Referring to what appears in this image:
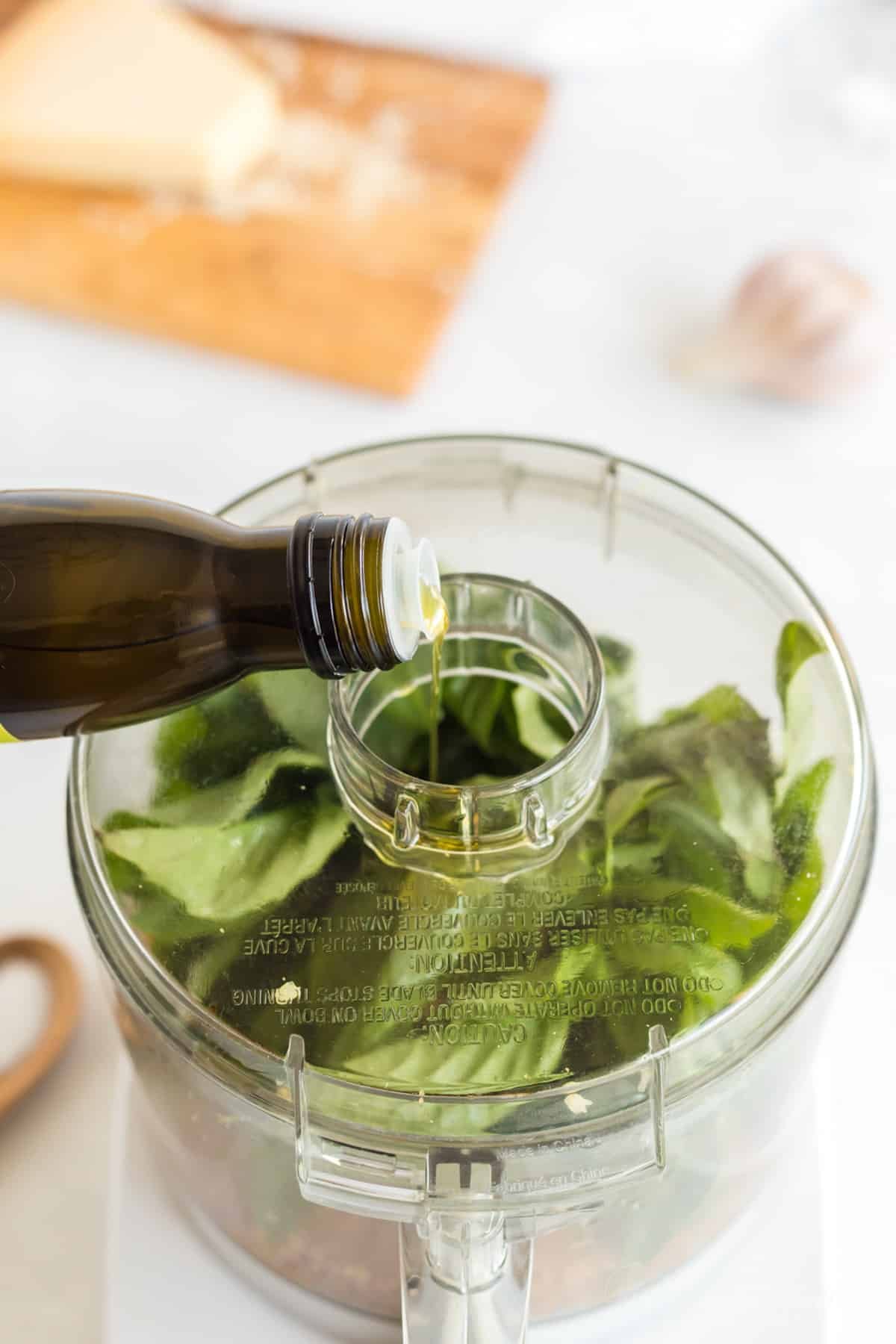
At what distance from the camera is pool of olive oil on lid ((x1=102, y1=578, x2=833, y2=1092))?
0.39 meters

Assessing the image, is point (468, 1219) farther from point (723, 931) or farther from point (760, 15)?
point (760, 15)

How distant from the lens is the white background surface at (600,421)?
1.76 ft

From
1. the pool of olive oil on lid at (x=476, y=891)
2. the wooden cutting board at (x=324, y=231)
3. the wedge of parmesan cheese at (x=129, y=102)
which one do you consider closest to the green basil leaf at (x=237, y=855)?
the pool of olive oil on lid at (x=476, y=891)

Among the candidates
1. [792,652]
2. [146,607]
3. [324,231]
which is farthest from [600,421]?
[146,607]

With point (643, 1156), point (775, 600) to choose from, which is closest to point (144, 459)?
point (775, 600)

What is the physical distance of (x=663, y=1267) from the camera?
0.47 meters

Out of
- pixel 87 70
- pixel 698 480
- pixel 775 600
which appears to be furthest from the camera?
pixel 87 70

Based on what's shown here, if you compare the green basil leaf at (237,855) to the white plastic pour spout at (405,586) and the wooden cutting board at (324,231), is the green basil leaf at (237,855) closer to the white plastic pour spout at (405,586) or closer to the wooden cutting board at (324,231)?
the white plastic pour spout at (405,586)

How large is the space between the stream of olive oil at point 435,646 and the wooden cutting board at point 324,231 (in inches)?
16.0

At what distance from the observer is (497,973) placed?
1.31 ft

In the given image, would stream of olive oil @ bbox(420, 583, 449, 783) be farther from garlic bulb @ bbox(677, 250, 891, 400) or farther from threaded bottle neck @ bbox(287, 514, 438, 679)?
garlic bulb @ bbox(677, 250, 891, 400)

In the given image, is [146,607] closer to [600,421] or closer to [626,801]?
[626,801]

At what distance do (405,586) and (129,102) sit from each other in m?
0.76

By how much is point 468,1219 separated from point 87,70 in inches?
36.2
